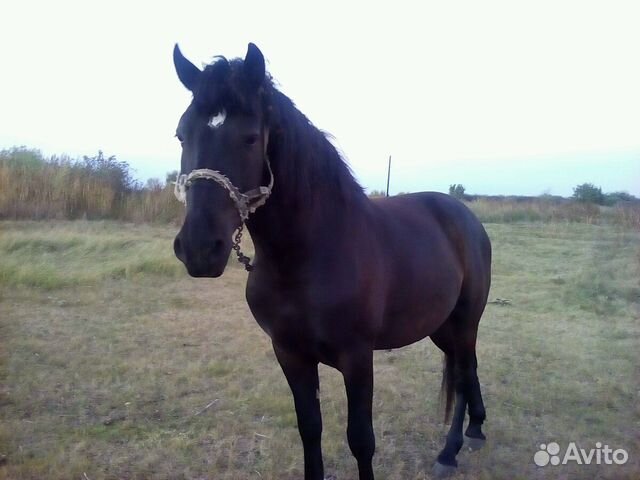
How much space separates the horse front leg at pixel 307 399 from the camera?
2.34 metres

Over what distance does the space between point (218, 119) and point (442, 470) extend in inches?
95.7

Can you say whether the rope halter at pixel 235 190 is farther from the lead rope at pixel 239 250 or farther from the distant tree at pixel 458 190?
the distant tree at pixel 458 190

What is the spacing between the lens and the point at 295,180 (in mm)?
2053

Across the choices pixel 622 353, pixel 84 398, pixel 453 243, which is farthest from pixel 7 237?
pixel 622 353

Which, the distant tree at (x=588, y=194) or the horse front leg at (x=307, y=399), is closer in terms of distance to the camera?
the horse front leg at (x=307, y=399)

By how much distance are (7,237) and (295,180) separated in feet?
29.3

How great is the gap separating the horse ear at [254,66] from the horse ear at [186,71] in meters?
0.25

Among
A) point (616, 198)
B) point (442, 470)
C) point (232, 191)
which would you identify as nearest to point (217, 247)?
point (232, 191)

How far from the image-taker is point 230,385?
420 cm

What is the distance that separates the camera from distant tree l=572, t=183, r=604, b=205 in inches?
616

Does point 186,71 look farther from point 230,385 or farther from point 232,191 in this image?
point 230,385

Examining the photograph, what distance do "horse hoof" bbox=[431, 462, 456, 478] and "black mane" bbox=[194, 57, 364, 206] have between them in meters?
1.75

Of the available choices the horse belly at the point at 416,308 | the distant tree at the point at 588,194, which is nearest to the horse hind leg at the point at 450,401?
the horse belly at the point at 416,308

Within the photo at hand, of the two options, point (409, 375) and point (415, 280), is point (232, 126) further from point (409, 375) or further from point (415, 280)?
point (409, 375)
